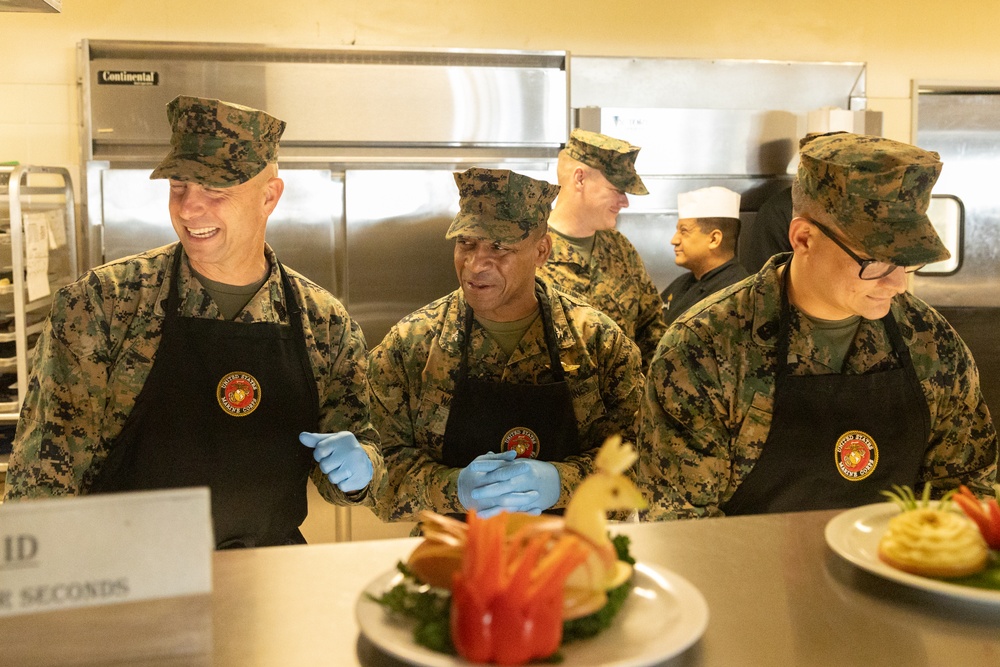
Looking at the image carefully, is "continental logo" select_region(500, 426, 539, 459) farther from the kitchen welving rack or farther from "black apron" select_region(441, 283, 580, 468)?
the kitchen welving rack

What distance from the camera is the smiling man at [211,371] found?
190 cm

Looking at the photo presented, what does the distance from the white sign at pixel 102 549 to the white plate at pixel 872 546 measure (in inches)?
28.7

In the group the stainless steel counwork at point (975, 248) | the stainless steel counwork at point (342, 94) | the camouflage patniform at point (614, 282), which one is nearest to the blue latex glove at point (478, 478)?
the camouflage patniform at point (614, 282)

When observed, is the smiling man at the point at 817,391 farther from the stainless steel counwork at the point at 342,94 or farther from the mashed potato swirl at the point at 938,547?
the stainless steel counwork at the point at 342,94

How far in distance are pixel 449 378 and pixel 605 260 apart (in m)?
1.33

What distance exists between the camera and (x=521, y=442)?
2381 millimetres

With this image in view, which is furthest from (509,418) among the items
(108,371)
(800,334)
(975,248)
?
(975,248)

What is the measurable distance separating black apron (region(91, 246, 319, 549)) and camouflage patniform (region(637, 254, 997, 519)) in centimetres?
72

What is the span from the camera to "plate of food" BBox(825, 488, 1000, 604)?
108 cm

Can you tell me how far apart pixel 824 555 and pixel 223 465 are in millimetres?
1206

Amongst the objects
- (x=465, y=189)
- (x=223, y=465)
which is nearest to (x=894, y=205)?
(x=465, y=189)

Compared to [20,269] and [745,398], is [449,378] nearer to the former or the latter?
[745,398]

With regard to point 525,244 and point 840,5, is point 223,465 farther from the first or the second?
point 840,5

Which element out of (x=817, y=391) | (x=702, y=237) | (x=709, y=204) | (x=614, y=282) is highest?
(x=709, y=204)
